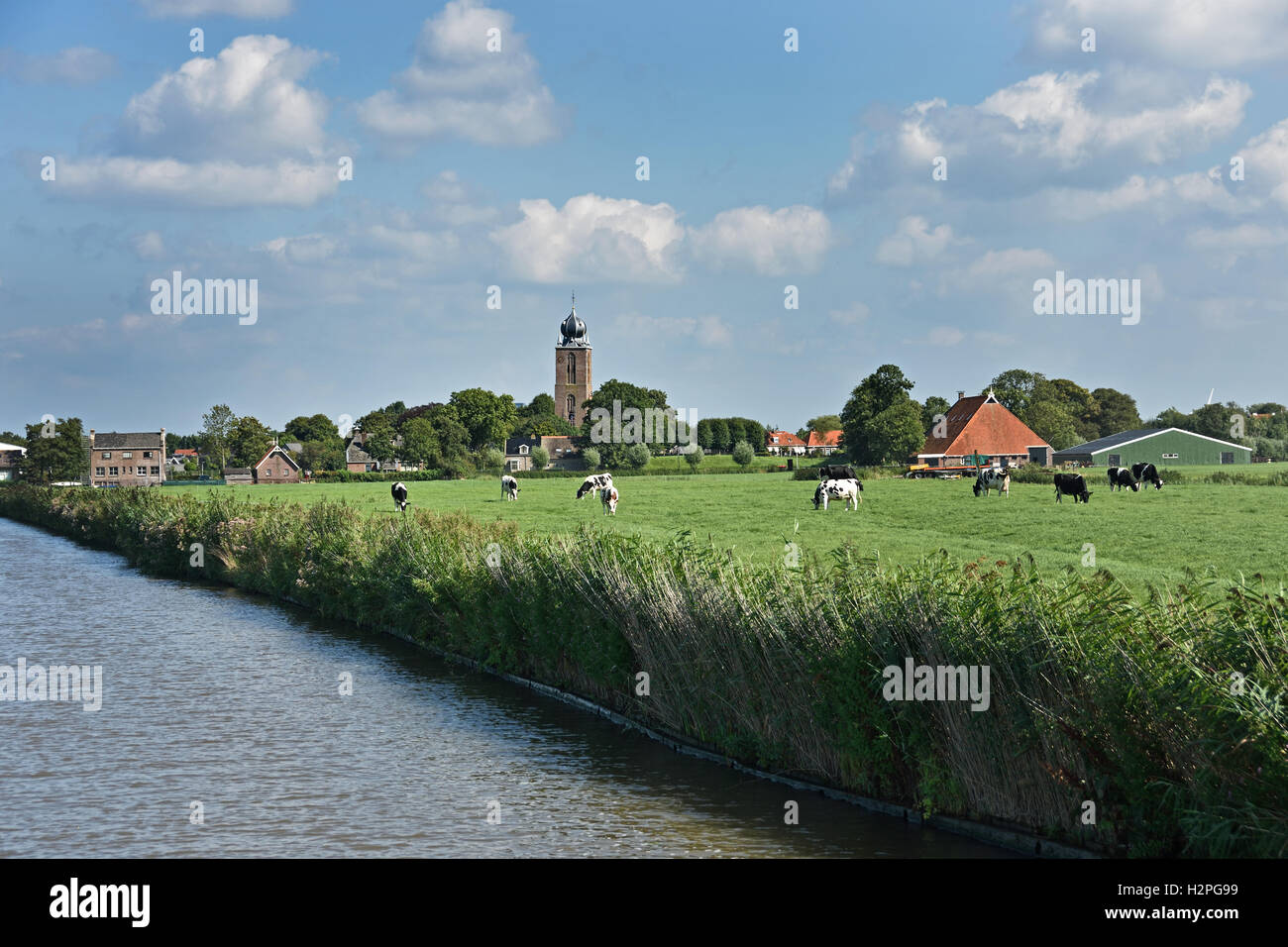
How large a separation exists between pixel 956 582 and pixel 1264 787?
15.6ft

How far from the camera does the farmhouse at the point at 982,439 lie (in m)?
114

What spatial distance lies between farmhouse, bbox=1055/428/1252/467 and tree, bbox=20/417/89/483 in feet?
398

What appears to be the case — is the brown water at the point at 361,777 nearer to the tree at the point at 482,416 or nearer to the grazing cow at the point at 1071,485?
the grazing cow at the point at 1071,485

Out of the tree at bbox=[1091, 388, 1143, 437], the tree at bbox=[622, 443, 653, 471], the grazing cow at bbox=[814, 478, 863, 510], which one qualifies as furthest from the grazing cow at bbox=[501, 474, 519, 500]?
the tree at bbox=[1091, 388, 1143, 437]

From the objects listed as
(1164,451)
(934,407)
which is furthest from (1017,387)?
(1164,451)

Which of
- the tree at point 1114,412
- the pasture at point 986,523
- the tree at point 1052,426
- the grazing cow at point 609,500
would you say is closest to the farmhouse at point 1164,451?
the tree at point 1052,426

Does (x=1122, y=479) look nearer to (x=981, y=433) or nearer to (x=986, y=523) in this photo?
(x=986, y=523)

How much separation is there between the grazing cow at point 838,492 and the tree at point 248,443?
14626 centimetres

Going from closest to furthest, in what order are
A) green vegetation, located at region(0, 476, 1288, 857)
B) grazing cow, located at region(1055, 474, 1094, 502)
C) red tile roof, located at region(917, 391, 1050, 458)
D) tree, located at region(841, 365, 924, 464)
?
green vegetation, located at region(0, 476, 1288, 857), grazing cow, located at region(1055, 474, 1094, 502), tree, located at region(841, 365, 924, 464), red tile roof, located at region(917, 391, 1050, 458)

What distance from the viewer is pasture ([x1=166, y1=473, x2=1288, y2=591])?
2747 centimetres

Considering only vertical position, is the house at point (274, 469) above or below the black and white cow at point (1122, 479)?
above

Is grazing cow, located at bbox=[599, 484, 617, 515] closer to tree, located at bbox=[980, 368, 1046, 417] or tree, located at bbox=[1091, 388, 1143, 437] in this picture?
tree, located at bbox=[980, 368, 1046, 417]

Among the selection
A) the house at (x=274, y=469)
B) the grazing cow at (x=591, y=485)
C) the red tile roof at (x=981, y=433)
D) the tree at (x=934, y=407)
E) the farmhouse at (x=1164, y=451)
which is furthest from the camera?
the house at (x=274, y=469)

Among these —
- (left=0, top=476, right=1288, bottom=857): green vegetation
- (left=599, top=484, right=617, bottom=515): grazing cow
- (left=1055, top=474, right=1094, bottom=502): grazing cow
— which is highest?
(left=1055, top=474, right=1094, bottom=502): grazing cow
